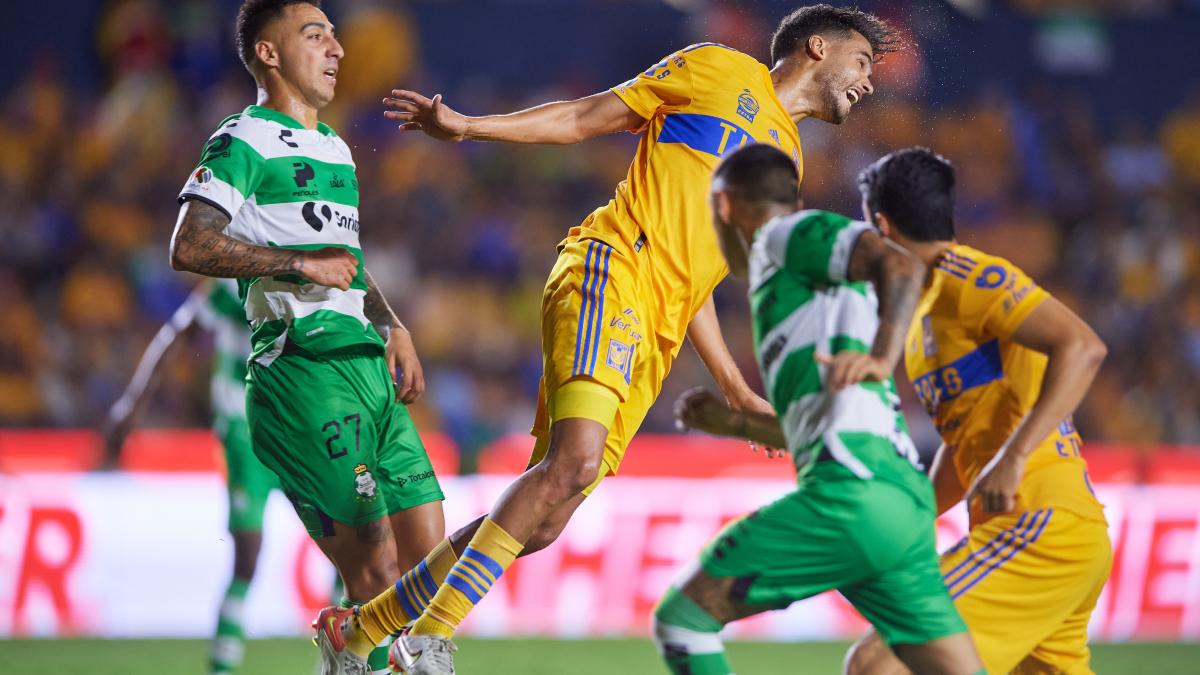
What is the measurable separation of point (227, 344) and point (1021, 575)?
504 cm

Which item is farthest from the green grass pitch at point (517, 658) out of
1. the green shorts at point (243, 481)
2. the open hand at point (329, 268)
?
the open hand at point (329, 268)

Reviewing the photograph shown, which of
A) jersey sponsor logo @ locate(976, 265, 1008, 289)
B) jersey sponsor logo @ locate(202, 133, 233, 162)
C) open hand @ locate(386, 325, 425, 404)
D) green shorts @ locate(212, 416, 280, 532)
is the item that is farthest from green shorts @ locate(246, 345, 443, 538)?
green shorts @ locate(212, 416, 280, 532)

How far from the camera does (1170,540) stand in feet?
34.8

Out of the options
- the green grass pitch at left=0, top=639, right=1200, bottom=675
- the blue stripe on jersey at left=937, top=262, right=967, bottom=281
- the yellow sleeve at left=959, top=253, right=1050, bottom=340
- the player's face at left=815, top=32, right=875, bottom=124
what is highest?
the player's face at left=815, top=32, right=875, bottom=124

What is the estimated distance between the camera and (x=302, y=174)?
5316mm

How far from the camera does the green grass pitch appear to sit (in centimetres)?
829

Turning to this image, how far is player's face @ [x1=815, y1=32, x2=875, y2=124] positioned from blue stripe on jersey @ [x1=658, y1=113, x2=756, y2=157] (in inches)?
18.3

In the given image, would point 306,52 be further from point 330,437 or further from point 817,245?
point 817,245

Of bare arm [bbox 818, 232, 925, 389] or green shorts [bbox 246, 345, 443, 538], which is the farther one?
green shorts [bbox 246, 345, 443, 538]

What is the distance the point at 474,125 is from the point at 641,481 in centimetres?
541

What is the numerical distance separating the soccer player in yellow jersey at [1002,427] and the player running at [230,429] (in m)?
4.08

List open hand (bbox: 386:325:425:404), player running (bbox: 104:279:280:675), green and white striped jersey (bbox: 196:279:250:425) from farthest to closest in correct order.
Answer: green and white striped jersey (bbox: 196:279:250:425) → player running (bbox: 104:279:280:675) → open hand (bbox: 386:325:425:404)

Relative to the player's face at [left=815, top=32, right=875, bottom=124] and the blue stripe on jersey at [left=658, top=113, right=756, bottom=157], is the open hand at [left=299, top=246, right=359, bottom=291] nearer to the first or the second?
the blue stripe on jersey at [left=658, top=113, right=756, bottom=157]

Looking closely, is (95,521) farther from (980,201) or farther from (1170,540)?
(980,201)
